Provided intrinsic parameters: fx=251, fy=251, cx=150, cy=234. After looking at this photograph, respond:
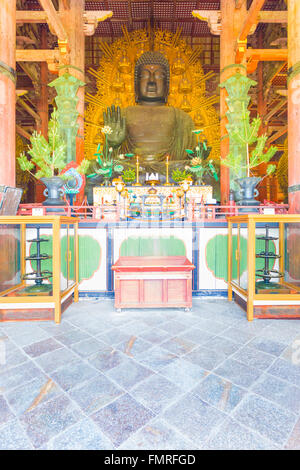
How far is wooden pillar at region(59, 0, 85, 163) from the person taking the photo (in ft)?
19.5

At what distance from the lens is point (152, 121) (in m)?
8.59

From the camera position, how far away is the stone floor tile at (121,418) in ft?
3.67

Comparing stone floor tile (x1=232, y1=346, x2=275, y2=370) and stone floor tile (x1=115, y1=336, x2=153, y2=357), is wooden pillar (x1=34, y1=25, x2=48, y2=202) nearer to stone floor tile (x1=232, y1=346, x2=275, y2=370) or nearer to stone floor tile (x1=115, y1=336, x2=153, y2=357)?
stone floor tile (x1=115, y1=336, x2=153, y2=357)

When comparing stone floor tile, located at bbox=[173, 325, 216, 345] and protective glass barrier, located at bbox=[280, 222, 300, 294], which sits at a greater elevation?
protective glass barrier, located at bbox=[280, 222, 300, 294]

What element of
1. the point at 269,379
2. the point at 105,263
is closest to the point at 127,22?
the point at 105,263

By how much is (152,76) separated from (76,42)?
366cm

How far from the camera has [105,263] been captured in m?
3.42

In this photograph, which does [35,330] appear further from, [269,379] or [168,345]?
[269,379]

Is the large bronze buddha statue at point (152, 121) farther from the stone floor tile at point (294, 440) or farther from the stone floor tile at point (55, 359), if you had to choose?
the stone floor tile at point (294, 440)

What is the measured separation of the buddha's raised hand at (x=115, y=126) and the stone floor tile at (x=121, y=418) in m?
7.25

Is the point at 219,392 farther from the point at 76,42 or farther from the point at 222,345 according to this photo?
the point at 76,42

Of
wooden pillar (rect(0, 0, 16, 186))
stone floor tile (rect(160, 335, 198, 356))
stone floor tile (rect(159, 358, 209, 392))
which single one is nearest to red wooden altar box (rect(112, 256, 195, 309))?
stone floor tile (rect(160, 335, 198, 356))

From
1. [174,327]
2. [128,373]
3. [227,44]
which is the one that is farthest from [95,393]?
[227,44]

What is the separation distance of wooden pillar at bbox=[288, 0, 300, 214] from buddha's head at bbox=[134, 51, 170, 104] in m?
6.35
